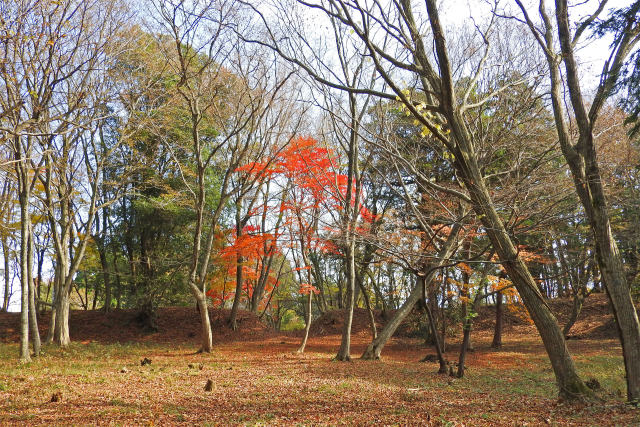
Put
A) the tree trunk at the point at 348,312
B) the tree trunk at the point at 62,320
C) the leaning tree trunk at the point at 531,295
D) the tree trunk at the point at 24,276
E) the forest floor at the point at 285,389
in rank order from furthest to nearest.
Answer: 1. the tree trunk at the point at 62,320
2. the tree trunk at the point at 348,312
3. the tree trunk at the point at 24,276
4. the leaning tree trunk at the point at 531,295
5. the forest floor at the point at 285,389

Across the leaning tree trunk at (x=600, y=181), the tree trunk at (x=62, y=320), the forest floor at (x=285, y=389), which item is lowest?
the forest floor at (x=285, y=389)

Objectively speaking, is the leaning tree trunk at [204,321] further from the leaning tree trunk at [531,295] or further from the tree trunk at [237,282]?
the leaning tree trunk at [531,295]

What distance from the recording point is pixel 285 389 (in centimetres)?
759

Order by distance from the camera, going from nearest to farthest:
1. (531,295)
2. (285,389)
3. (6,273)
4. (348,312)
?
1. (531,295)
2. (285,389)
3. (348,312)
4. (6,273)

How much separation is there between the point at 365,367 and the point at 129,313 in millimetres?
12687

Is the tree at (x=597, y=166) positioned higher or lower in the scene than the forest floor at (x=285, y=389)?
higher

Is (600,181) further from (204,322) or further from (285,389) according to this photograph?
(204,322)

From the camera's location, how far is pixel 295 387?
25.6ft

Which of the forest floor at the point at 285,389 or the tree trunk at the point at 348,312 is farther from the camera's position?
the tree trunk at the point at 348,312

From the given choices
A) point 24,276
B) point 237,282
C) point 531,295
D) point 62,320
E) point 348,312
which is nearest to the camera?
point 531,295

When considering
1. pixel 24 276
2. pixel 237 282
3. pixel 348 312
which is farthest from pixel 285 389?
pixel 237 282

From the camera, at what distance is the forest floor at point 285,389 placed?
542 cm

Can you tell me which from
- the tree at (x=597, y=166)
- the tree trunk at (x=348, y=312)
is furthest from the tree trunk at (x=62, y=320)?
the tree at (x=597, y=166)

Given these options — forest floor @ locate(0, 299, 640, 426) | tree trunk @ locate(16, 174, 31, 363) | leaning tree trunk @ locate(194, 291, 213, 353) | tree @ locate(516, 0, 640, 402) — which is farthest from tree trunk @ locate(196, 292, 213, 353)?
tree @ locate(516, 0, 640, 402)
